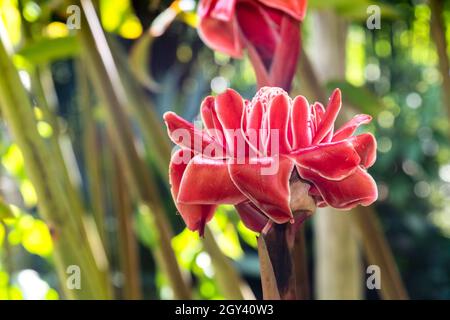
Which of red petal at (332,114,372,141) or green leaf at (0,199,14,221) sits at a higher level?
red petal at (332,114,372,141)

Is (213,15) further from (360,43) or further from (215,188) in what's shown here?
(360,43)

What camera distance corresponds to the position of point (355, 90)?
1.20 ft

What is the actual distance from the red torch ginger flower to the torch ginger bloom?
3 centimetres

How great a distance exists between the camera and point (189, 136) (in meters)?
0.22

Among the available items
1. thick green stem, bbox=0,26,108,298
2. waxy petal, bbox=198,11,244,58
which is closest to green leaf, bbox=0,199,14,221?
thick green stem, bbox=0,26,108,298

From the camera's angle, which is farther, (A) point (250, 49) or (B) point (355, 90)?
(B) point (355, 90)

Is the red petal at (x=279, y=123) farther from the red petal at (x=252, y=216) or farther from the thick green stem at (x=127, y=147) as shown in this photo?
the thick green stem at (x=127, y=147)

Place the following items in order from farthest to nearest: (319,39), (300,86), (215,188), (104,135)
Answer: (104,135) < (319,39) < (300,86) < (215,188)

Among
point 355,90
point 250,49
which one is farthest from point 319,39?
point 250,49

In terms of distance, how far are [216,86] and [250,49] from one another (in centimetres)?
9

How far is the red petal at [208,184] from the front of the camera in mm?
209

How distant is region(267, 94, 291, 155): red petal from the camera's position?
21 cm

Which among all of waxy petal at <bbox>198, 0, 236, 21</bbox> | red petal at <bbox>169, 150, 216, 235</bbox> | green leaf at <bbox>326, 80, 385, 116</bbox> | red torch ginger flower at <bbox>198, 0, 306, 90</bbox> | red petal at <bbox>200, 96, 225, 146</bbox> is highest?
waxy petal at <bbox>198, 0, 236, 21</bbox>

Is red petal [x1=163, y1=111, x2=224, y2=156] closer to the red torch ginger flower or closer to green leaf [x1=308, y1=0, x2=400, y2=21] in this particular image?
the red torch ginger flower
